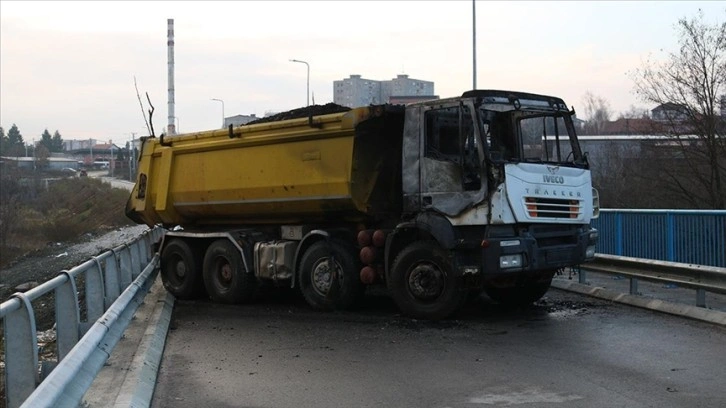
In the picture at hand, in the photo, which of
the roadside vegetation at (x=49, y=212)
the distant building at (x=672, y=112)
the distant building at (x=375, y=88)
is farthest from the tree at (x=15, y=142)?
the distant building at (x=672, y=112)

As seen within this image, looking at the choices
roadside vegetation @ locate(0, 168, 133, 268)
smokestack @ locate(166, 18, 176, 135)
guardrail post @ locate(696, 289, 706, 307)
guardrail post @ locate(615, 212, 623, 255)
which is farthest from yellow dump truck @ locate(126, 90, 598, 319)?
roadside vegetation @ locate(0, 168, 133, 268)

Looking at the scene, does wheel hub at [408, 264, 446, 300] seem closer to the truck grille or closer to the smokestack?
the truck grille

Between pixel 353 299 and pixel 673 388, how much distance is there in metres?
5.13

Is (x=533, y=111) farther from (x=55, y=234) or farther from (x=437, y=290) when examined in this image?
(x=55, y=234)

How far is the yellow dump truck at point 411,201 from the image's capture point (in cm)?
912

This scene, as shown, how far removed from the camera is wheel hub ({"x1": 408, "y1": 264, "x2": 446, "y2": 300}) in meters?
9.35

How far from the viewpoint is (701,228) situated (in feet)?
36.1

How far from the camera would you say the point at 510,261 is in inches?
352

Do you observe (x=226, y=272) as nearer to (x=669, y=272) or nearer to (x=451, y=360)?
(x=451, y=360)

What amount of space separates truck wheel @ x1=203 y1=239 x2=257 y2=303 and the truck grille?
4.94 metres

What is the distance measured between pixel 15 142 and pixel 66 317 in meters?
187

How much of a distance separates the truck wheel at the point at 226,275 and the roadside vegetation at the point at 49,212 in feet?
99.4

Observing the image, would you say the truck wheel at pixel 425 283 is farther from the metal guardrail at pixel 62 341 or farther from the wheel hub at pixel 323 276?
the metal guardrail at pixel 62 341

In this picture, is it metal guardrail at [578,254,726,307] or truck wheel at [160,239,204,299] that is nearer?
metal guardrail at [578,254,726,307]
